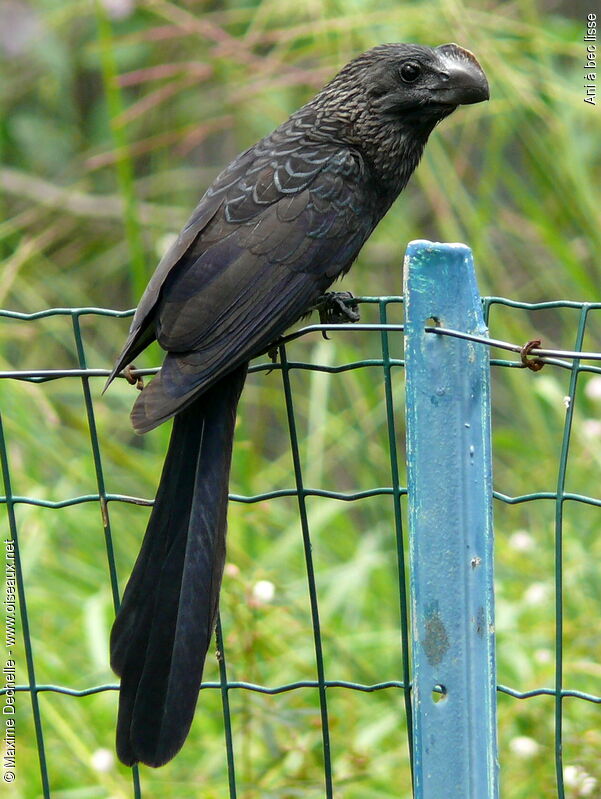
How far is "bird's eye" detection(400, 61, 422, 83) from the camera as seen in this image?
2756mm

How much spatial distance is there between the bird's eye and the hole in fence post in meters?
1.56

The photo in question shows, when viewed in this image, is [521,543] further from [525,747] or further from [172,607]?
[172,607]

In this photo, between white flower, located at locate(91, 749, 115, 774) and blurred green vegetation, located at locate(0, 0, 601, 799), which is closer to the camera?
white flower, located at locate(91, 749, 115, 774)

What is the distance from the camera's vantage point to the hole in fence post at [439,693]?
1.72 meters

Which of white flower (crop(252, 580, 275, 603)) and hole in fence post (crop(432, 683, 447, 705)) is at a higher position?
white flower (crop(252, 580, 275, 603))

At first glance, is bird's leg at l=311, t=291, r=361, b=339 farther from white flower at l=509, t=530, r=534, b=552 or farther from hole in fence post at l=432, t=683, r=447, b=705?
hole in fence post at l=432, t=683, r=447, b=705

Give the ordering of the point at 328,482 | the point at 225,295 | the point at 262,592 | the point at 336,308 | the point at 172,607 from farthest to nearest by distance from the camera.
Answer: the point at 328,482, the point at 336,308, the point at 262,592, the point at 225,295, the point at 172,607

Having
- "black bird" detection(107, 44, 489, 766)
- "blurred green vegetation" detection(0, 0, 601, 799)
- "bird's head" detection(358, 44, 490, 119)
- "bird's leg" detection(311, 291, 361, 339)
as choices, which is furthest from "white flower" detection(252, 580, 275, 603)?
"bird's head" detection(358, 44, 490, 119)

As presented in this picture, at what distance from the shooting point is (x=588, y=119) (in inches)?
152

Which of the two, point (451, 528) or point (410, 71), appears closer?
point (451, 528)

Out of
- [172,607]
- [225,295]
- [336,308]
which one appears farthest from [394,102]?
[172,607]

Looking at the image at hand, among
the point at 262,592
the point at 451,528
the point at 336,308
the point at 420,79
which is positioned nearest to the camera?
the point at 451,528

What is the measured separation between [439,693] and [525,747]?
90cm

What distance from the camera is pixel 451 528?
171 cm
